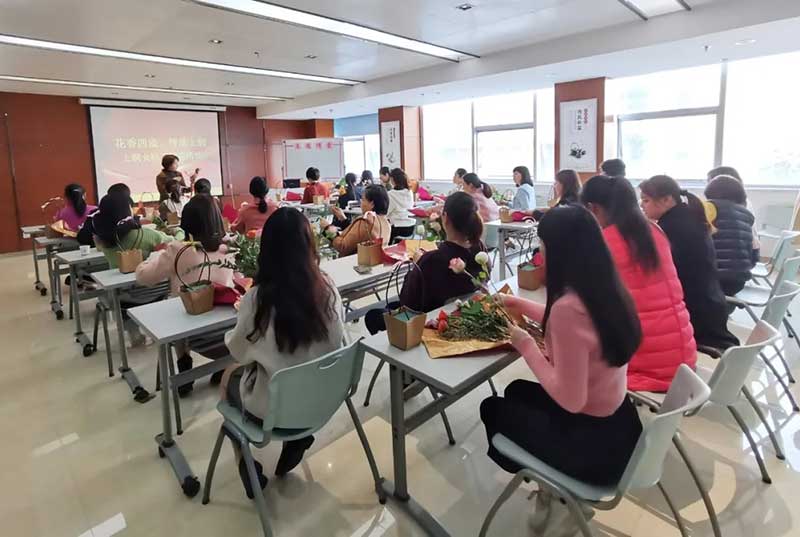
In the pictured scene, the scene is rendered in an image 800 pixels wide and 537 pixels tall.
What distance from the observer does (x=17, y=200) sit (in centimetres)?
860

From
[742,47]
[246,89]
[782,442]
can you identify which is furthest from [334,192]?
[782,442]

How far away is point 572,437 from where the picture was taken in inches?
57.6

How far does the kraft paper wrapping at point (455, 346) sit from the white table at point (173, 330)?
38.7 inches

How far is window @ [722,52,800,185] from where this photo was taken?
604 centimetres

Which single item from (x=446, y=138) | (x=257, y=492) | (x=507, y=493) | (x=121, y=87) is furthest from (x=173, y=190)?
(x=446, y=138)

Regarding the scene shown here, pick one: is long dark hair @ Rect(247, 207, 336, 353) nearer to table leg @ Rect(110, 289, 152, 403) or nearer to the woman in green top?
table leg @ Rect(110, 289, 152, 403)

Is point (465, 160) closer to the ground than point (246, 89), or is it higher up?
closer to the ground

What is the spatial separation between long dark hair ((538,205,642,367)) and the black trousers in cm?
23

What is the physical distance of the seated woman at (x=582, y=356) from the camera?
1352 millimetres

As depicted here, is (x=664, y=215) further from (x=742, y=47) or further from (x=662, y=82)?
(x=662, y=82)

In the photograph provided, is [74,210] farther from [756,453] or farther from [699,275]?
[756,453]

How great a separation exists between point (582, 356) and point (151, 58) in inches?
268

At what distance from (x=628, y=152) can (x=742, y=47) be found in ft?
7.31

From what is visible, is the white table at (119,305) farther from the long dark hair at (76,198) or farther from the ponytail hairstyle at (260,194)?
the long dark hair at (76,198)
